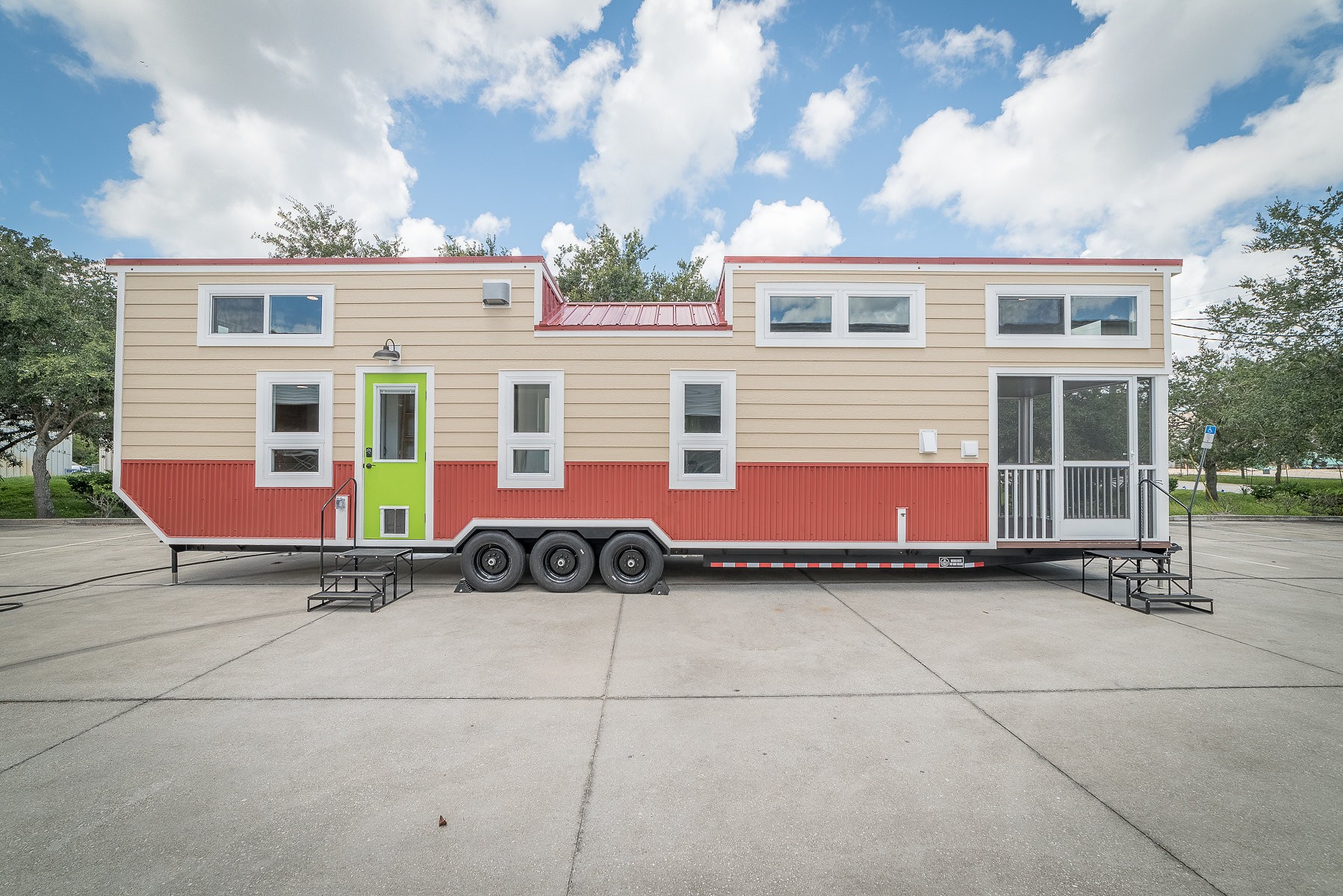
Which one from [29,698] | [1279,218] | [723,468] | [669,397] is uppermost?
[1279,218]

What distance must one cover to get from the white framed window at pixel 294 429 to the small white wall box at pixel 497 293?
84.9 inches

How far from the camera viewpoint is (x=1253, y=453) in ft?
Answer: 70.7

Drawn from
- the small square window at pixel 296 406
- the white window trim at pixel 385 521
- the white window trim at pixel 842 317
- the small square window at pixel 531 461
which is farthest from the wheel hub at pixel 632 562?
the small square window at pixel 296 406

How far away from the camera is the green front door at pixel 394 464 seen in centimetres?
660

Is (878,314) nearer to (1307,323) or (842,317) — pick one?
(842,317)

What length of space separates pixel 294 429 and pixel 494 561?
2956 mm

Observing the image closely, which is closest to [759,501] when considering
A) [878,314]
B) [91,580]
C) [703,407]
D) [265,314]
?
[703,407]

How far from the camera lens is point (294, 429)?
21.9 feet

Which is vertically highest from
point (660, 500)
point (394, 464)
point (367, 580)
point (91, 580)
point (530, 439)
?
point (530, 439)

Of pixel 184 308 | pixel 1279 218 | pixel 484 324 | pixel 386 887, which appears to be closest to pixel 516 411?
pixel 484 324

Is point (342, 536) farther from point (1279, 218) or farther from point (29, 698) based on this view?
point (1279, 218)

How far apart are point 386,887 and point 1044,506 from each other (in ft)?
24.3

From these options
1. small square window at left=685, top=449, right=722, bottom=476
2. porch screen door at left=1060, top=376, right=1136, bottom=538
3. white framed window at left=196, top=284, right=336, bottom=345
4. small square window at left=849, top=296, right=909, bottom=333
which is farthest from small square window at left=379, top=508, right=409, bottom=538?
porch screen door at left=1060, top=376, right=1136, bottom=538

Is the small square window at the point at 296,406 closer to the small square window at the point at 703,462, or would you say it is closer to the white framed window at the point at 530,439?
the white framed window at the point at 530,439
